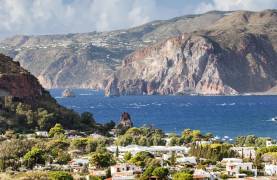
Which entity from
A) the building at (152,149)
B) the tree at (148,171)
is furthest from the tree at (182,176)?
the building at (152,149)

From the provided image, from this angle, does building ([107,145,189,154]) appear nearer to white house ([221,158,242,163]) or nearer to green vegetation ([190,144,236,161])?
green vegetation ([190,144,236,161])

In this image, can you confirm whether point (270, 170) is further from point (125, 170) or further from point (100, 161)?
point (100, 161)

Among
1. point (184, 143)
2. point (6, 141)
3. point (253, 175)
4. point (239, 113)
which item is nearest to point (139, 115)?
point (239, 113)

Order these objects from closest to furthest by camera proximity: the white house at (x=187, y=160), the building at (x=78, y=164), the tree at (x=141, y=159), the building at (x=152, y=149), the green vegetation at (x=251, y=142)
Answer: the building at (x=78, y=164) < the tree at (x=141, y=159) < the white house at (x=187, y=160) < the building at (x=152, y=149) < the green vegetation at (x=251, y=142)

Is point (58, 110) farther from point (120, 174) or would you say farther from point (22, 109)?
point (120, 174)

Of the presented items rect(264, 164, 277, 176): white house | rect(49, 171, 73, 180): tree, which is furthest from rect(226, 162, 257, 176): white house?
rect(49, 171, 73, 180): tree

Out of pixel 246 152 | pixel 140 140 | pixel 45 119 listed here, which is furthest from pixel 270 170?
pixel 45 119

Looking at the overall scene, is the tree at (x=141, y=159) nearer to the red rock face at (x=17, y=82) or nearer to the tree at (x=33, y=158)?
the tree at (x=33, y=158)
